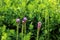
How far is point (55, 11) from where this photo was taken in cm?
244

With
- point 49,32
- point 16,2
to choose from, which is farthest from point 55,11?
point 16,2

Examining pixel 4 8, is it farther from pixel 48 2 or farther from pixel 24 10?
pixel 48 2

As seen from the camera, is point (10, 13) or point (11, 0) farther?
point (11, 0)

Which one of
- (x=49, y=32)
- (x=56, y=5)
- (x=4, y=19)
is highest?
(x=56, y=5)

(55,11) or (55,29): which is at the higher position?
(55,11)

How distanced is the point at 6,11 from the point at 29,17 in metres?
0.30

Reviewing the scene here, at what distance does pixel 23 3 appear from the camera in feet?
7.97

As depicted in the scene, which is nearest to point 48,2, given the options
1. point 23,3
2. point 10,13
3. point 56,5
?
point 56,5

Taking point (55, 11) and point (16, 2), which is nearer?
point (55, 11)

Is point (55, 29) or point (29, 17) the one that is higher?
point (29, 17)

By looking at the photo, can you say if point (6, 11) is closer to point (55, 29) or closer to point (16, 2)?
point (16, 2)

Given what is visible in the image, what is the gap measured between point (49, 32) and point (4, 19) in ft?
1.85

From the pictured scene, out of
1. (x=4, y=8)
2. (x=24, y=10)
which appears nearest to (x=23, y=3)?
(x=24, y=10)

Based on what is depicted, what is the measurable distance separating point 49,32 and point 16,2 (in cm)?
61
